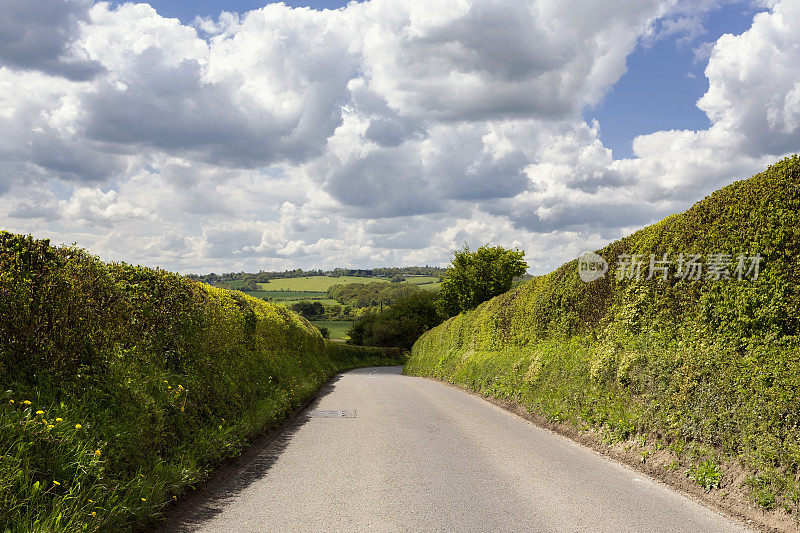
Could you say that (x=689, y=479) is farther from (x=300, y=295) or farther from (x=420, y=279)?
(x=420, y=279)

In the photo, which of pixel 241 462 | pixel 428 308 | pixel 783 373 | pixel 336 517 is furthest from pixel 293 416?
pixel 428 308

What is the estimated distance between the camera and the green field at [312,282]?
12602 cm

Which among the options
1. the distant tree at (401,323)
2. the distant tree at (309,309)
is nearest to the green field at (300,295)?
the distant tree at (309,309)

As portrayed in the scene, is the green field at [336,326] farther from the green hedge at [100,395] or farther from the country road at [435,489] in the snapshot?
the country road at [435,489]

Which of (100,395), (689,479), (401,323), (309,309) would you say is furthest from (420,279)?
(100,395)

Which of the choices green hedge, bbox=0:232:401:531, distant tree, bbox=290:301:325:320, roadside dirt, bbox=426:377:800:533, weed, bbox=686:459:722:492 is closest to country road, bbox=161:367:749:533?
roadside dirt, bbox=426:377:800:533

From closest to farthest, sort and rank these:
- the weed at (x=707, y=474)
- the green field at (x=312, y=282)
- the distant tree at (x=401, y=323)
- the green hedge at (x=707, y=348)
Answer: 1. the green hedge at (x=707, y=348)
2. the weed at (x=707, y=474)
3. the distant tree at (x=401, y=323)
4. the green field at (x=312, y=282)

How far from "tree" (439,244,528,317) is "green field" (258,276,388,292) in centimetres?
8078

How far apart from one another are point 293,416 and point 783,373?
9.93m

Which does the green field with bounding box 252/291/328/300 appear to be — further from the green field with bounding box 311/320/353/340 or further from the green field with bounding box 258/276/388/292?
the green field with bounding box 311/320/353/340

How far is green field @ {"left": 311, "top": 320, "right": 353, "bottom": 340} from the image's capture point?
88.0 meters

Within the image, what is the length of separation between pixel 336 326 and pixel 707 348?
9030cm

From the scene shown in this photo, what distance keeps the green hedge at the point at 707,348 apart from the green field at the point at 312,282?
4289 inches

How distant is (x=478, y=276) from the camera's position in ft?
125
